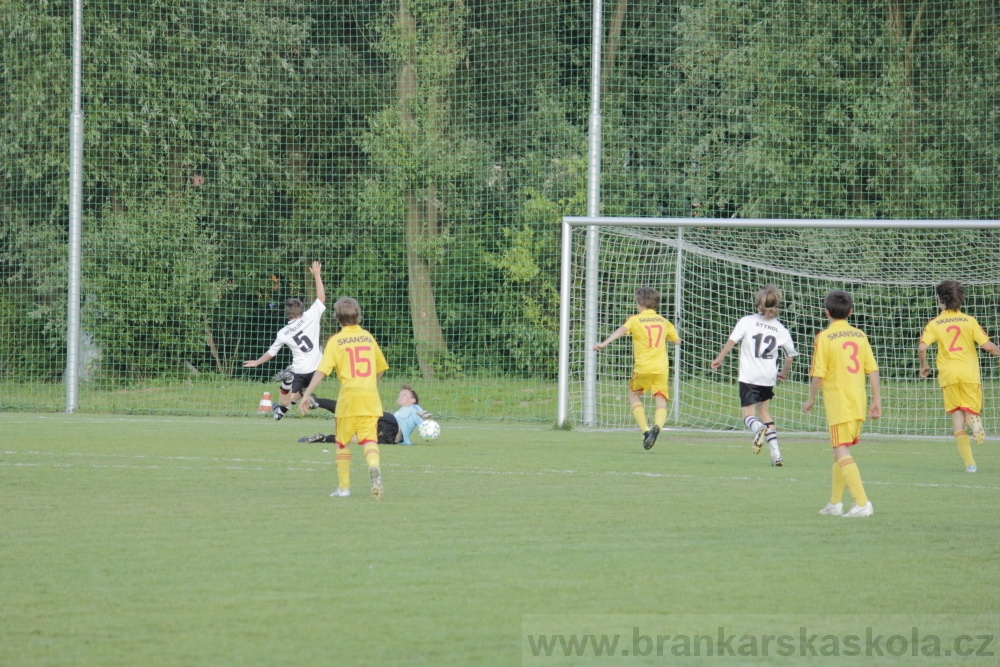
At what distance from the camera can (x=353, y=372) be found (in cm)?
938

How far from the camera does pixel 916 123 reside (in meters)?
22.9

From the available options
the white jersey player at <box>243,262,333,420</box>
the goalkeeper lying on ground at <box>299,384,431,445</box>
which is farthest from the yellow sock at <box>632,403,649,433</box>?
the white jersey player at <box>243,262,333,420</box>

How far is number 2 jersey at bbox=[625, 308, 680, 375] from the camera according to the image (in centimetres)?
1388

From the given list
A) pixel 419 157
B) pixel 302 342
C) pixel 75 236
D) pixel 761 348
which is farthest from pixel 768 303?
pixel 419 157

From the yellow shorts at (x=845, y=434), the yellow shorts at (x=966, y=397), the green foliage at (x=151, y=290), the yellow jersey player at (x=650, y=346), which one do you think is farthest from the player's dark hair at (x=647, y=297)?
the green foliage at (x=151, y=290)

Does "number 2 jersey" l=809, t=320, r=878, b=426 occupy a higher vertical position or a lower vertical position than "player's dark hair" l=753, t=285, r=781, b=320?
lower

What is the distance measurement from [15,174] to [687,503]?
19633 millimetres

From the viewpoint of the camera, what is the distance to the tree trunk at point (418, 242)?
22672mm

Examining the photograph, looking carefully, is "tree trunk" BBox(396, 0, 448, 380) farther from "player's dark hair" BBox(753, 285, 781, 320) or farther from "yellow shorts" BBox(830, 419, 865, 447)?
"yellow shorts" BBox(830, 419, 865, 447)

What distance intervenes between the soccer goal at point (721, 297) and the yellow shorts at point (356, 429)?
7.56 meters

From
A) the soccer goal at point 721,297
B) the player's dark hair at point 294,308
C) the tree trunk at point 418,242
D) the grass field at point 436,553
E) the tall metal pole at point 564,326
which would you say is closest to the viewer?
the grass field at point 436,553

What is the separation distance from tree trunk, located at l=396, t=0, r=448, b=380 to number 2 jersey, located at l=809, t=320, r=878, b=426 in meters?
14.0

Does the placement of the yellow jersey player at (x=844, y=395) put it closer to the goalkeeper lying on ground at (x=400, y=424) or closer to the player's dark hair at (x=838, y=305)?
the player's dark hair at (x=838, y=305)

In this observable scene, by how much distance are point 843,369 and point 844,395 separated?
177 millimetres
